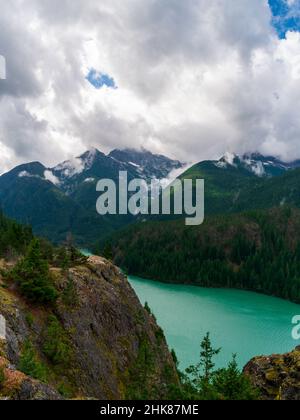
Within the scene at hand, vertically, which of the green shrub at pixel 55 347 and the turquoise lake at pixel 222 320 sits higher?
the green shrub at pixel 55 347

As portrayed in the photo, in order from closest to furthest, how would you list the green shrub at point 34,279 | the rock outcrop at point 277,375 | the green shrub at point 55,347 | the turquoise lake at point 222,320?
the rock outcrop at point 277,375 → the green shrub at point 55,347 → the green shrub at point 34,279 → the turquoise lake at point 222,320

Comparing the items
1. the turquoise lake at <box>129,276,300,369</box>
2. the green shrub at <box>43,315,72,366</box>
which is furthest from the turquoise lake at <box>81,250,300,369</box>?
the green shrub at <box>43,315,72,366</box>

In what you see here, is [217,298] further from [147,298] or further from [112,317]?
[112,317]

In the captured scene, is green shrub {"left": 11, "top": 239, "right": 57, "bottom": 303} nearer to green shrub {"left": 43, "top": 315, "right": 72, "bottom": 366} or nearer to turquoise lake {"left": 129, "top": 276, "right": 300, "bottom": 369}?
green shrub {"left": 43, "top": 315, "right": 72, "bottom": 366}

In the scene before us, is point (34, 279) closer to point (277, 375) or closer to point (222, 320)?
point (277, 375)

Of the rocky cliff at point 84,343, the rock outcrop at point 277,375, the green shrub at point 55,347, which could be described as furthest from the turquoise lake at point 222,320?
the rock outcrop at point 277,375

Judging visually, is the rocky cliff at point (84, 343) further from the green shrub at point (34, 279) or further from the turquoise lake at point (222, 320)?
the turquoise lake at point (222, 320)

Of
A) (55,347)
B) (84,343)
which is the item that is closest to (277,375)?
(55,347)
